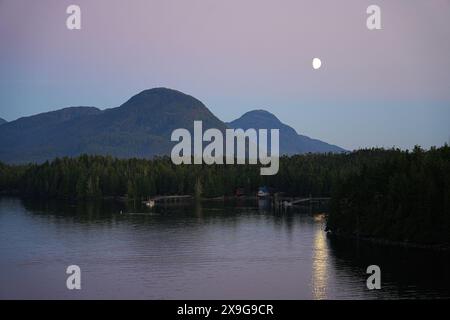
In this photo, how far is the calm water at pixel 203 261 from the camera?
68.7 m

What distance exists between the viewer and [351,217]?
330ft

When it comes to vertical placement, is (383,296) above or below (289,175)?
below

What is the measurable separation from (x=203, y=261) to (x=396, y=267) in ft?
73.2

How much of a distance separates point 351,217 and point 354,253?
13736 mm

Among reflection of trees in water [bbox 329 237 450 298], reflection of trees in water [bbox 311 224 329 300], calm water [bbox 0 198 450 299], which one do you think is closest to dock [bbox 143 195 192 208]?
calm water [bbox 0 198 450 299]

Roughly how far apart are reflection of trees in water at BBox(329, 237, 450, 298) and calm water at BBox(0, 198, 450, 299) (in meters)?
0.10

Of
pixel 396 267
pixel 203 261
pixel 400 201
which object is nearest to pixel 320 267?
pixel 396 267

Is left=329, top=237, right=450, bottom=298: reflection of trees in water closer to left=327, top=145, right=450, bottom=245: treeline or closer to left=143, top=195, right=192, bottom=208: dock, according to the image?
left=327, top=145, right=450, bottom=245: treeline

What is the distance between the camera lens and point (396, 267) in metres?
77.8

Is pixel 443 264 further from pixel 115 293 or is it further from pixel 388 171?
pixel 115 293

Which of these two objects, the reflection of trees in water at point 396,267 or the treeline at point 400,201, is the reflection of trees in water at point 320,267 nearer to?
the reflection of trees in water at point 396,267

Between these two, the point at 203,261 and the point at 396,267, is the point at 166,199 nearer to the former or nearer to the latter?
the point at 203,261

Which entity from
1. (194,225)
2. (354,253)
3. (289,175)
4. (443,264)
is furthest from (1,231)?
(289,175)
